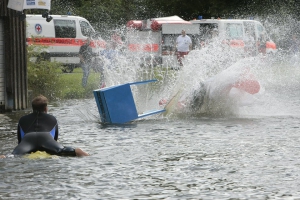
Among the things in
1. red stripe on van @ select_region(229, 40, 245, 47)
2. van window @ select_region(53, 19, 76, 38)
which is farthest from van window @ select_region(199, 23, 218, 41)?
van window @ select_region(53, 19, 76, 38)

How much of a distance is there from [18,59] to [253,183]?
38.8 ft

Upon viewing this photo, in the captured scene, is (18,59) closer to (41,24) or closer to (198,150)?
(198,150)

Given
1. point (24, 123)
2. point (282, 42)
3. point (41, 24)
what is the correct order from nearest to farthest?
point (24, 123)
point (41, 24)
point (282, 42)

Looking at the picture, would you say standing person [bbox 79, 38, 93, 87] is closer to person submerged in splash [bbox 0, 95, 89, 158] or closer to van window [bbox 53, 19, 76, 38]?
van window [bbox 53, 19, 76, 38]

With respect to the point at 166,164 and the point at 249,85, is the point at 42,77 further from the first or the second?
the point at 166,164

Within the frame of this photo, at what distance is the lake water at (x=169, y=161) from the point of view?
10.5 m

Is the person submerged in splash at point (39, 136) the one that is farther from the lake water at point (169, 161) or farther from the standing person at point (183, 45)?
the standing person at point (183, 45)

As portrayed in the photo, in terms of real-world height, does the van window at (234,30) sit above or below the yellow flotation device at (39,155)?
above

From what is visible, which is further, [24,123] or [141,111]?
[141,111]

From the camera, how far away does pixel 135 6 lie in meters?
55.1

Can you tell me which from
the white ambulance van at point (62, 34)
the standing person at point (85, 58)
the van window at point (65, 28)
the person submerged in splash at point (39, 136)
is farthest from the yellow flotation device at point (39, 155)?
the van window at point (65, 28)

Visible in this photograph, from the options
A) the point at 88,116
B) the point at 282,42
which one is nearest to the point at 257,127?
the point at 88,116

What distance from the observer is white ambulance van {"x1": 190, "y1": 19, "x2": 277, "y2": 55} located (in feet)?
129

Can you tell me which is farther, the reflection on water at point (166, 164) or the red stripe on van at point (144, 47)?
the red stripe on van at point (144, 47)
